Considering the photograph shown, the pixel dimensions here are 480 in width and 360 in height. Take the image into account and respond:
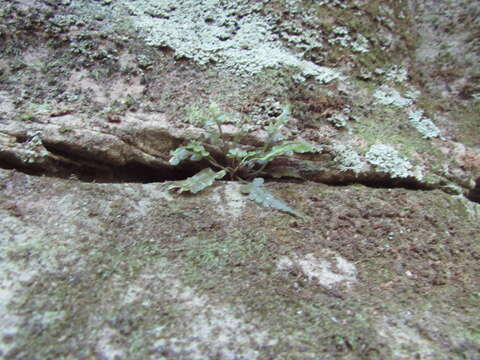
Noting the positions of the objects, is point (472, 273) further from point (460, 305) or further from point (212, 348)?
point (212, 348)

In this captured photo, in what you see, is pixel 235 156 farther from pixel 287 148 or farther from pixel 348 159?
pixel 348 159

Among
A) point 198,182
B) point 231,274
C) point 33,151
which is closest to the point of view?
point 231,274

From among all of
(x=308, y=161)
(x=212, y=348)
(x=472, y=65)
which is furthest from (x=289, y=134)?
(x=472, y=65)

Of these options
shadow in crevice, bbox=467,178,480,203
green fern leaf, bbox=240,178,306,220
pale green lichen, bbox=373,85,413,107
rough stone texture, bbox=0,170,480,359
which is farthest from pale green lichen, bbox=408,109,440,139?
green fern leaf, bbox=240,178,306,220

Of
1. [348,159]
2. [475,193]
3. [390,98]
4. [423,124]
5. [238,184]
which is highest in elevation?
[390,98]

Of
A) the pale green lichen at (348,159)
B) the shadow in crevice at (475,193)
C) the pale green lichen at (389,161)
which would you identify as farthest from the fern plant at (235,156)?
the shadow in crevice at (475,193)

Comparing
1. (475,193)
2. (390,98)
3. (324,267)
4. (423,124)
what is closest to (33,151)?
(324,267)

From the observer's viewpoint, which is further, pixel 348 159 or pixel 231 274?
pixel 348 159
